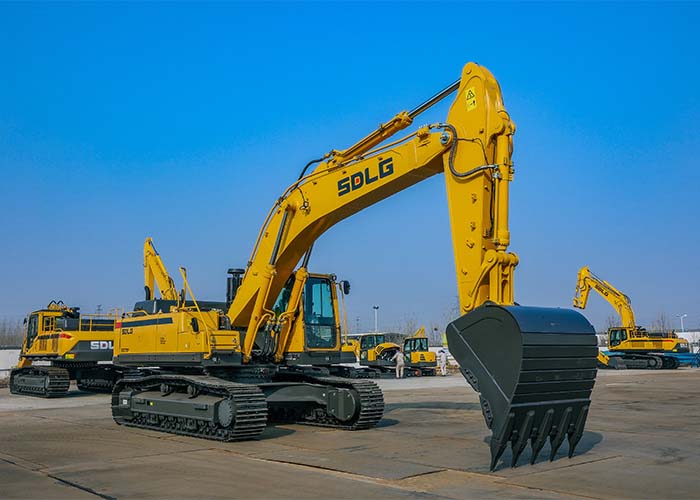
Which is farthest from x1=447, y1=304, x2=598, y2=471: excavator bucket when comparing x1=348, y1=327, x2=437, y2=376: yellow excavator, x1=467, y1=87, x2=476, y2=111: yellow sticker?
x1=348, y1=327, x2=437, y2=376: yellow excavator

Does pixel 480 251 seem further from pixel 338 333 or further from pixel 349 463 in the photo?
pixel 338 333

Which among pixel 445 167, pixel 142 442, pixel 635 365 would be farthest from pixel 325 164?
pixel 635 365

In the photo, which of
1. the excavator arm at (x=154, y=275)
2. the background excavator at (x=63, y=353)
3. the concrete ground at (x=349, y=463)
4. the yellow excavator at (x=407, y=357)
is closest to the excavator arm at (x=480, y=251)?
the concrete ground at (x=349, y=463)

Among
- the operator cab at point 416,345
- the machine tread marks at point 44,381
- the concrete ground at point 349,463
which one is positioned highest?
the operator cab at point 416,345

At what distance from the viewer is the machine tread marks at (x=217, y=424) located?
1167 centimetres

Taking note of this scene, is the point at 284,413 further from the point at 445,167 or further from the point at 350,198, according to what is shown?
the point at 445,167

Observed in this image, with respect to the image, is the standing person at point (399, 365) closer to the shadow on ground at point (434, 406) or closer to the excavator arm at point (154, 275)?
the shadow on ground at point (434, 406)

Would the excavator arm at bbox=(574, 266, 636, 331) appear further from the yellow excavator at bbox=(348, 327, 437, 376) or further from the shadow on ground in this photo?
the shadow on ground

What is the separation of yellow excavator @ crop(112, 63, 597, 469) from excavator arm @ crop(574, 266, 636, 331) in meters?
32.4

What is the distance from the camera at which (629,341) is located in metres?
45.3

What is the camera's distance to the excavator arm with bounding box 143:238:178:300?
1797 centimetres

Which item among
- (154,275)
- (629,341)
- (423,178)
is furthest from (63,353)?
(629,341)

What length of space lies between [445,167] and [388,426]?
19.2 feet

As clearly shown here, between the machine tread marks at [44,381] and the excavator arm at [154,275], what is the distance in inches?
263
